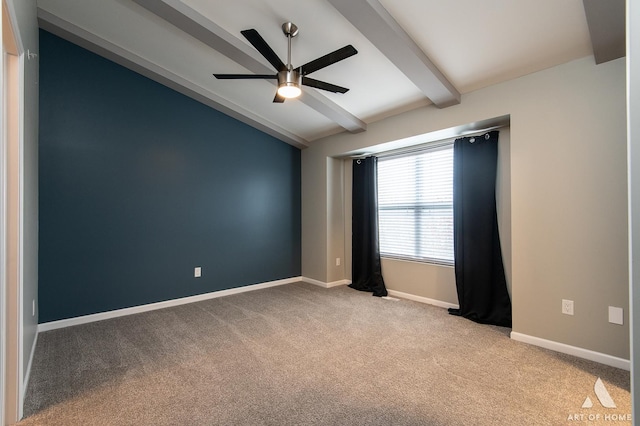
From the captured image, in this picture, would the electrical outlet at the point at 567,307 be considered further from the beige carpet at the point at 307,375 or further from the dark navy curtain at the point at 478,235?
the dark navy curtain at the point at 478,235

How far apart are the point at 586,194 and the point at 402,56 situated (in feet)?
6.16

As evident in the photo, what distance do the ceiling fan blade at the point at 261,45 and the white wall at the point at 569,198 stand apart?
2.10 m

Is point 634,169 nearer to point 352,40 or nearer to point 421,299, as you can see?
point 352,40

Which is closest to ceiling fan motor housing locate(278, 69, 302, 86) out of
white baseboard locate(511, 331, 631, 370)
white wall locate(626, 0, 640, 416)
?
white wall locate(626, 0, 640, 416)

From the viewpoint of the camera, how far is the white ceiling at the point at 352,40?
2.21m

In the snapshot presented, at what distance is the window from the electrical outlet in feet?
4.27

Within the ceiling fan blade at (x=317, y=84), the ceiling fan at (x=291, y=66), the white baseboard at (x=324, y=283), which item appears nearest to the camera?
the ceiling fan at (x=291, y=66)

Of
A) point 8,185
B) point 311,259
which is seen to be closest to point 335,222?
point 311,259

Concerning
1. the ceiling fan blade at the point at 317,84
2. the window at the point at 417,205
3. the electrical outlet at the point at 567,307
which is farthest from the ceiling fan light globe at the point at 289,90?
the electrical outlet at the point at 567,307

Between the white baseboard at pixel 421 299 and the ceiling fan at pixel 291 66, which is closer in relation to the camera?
the ceiling fan at pixel 291 66

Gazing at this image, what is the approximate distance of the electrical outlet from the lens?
8.17 feet

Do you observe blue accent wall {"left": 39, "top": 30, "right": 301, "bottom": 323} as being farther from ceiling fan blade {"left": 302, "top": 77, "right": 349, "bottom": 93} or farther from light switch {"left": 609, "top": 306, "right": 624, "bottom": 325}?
light switch {"left": 609, "top": 306, "right": 624, "bottom": 325}

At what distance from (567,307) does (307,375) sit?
2243 mm

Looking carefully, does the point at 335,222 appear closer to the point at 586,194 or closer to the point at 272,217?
the point at 272,217
